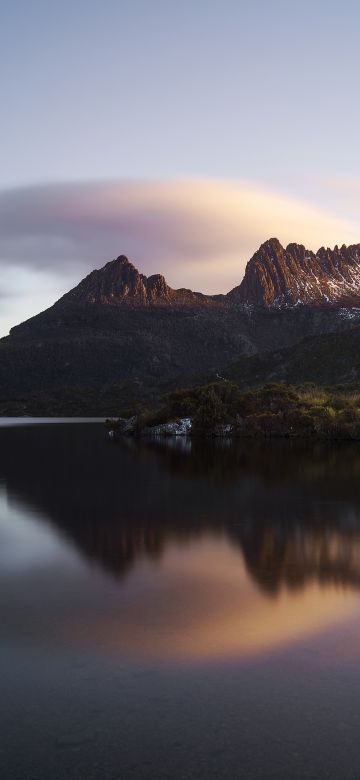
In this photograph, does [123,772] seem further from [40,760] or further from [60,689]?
[60,689]

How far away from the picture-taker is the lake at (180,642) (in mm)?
6637

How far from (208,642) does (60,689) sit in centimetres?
250

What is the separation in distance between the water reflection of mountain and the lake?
11 cm

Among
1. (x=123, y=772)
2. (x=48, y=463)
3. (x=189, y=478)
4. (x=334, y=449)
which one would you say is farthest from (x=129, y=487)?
(x=334, y=449)

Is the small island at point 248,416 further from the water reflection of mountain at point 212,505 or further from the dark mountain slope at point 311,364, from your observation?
the dark mountain slope at point 311,364

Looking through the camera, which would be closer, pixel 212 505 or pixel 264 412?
pixel 212 505

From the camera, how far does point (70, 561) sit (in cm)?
1530

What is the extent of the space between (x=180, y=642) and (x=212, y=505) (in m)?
14.7

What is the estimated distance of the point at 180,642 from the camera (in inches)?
384

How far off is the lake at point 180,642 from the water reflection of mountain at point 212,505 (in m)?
0.11

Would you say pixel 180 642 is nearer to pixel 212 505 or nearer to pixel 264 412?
pixel 212 505

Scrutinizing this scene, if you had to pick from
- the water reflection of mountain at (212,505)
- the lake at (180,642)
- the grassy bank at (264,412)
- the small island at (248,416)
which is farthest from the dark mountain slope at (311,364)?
the lake at (180,642)

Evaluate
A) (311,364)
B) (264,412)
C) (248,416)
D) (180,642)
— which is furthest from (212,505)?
(311,364)

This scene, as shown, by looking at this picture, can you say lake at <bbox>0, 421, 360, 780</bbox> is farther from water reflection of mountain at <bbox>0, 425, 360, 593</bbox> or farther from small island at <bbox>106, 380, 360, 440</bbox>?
small island at <bbox>106, 380, 360, 440</bbox>
